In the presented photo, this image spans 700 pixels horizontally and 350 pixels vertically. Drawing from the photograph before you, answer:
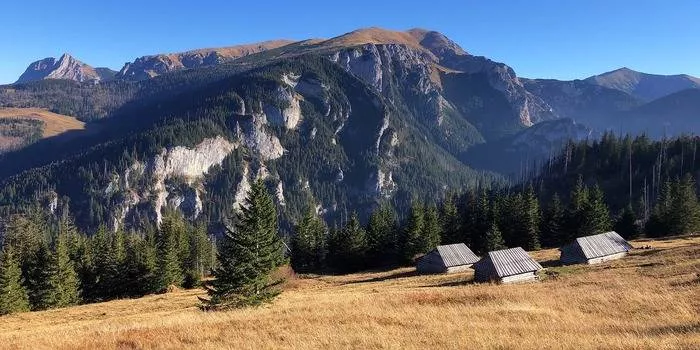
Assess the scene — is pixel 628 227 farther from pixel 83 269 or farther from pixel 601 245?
pixel 83 269

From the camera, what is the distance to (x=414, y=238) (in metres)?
95.6

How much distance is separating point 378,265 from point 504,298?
7452 cm

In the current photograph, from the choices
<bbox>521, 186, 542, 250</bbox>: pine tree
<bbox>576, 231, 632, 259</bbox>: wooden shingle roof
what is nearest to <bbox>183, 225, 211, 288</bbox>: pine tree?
<bbox>521, 186, 542, 250</bbox>: pine tree

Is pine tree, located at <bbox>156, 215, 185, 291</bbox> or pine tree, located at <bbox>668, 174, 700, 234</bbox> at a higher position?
pine tree, located at <bbox>668, 174, 700, 234</bbox>

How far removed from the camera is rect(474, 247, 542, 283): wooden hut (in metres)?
58.2

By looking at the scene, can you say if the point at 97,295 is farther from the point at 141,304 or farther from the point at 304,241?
the point at 304,241

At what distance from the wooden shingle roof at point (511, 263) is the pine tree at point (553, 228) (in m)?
48.7

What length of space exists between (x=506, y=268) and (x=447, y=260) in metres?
19.8

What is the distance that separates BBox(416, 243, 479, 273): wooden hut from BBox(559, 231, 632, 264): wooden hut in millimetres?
14934

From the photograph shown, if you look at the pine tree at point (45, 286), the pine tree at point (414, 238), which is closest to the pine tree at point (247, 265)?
the pine tree at point (45, 286)

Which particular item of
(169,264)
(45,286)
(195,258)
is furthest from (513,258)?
(195,258)

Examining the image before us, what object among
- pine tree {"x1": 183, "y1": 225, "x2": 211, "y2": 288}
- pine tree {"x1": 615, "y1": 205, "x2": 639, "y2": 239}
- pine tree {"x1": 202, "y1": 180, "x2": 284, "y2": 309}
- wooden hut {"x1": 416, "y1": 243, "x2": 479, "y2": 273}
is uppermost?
pine tree {"x1": 202, "y1": 180, "x2": 284, "y2": 309}

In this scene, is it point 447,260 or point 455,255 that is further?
point 455,255

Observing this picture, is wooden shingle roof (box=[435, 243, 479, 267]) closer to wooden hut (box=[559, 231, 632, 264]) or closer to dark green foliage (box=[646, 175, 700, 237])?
wooden hut (box=[559, 231, 632, 264])
